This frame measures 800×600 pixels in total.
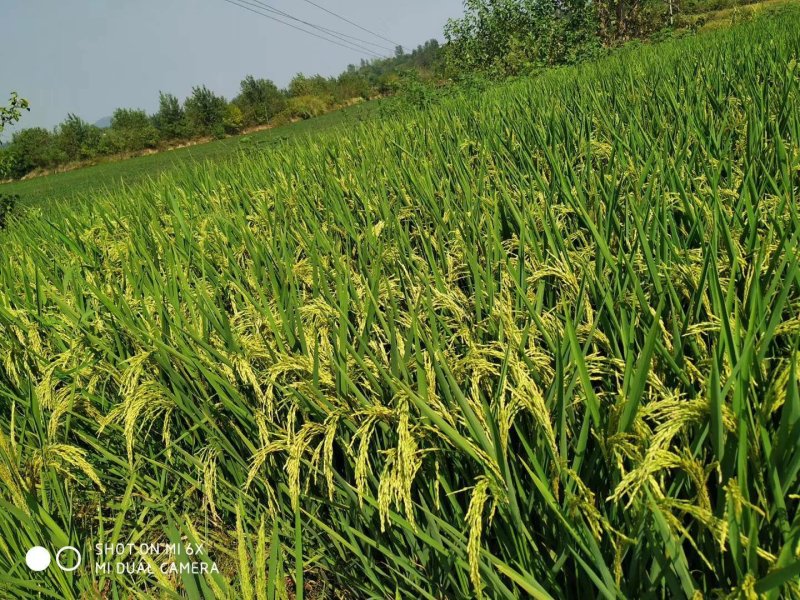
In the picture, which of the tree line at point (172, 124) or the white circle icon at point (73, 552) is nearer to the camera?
the white circle icon at point (73, 552)

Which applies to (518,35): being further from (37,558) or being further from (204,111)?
(204,111)

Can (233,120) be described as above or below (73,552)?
above

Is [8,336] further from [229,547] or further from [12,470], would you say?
[229,547]

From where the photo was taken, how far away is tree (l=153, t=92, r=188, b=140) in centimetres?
4237

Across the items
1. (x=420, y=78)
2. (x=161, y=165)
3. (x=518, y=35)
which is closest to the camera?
(x=420, y=78)

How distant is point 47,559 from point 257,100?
4776cm

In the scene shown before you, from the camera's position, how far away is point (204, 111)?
43.8 m

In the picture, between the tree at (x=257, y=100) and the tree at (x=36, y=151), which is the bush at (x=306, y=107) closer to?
the tree at (x=257, y=100)

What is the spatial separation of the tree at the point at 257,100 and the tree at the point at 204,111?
1642mm

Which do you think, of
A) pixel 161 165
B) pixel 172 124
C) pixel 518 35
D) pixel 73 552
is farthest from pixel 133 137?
pixel 73 552

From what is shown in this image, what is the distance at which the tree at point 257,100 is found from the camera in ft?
136

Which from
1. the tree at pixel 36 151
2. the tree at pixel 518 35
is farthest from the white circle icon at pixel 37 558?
the tree at pixel 36 151

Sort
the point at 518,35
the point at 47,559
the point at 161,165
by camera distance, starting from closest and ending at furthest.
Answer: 1. the point at 47,559
2. the point at 518,35
3. the point at 161,165

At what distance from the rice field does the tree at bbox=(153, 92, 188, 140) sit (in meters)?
44.6
